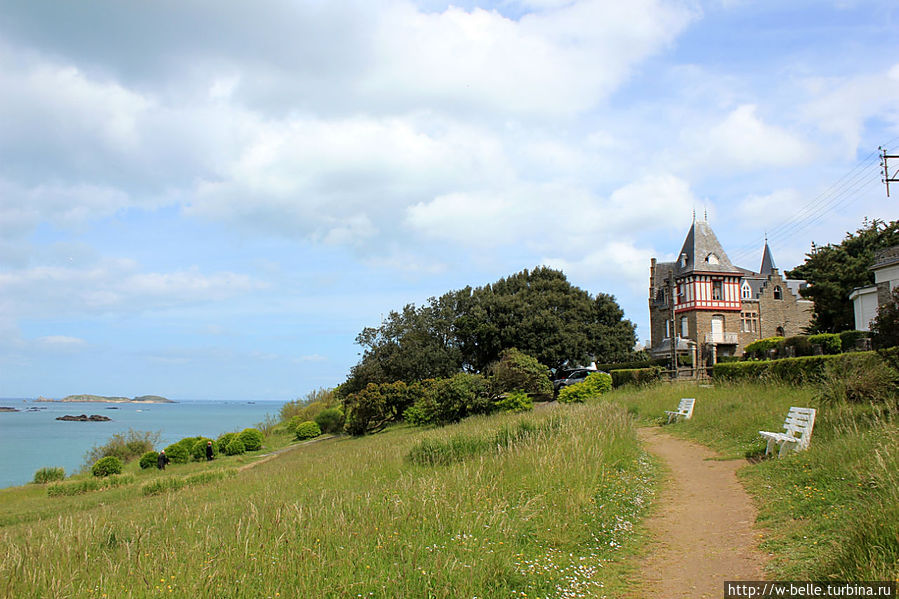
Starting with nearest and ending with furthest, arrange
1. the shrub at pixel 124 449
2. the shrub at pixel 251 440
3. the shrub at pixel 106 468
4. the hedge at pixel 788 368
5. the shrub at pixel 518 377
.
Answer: the hedge at pixel 788 368
the shrub at pixel 518 377
the shrub at pixel 106 468
the shrub at pixel 124 449
the shrub at pixel 251 440

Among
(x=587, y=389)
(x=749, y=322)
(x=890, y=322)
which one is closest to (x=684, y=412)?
(x=890, y=322)

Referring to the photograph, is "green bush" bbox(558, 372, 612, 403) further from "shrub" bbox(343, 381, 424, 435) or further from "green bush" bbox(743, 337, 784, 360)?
"green bush" bbox(743, 337, 784, 360)

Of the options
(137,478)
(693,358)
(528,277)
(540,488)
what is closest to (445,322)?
(528,277)

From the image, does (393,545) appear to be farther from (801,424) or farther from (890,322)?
(890,322)

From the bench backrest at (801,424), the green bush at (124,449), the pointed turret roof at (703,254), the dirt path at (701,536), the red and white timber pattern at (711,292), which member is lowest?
the green bush at (124,449)

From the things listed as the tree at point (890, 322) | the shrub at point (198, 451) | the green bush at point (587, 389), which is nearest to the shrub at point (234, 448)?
the shrub at point (198, 451)

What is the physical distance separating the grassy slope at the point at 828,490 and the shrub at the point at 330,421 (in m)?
30.4

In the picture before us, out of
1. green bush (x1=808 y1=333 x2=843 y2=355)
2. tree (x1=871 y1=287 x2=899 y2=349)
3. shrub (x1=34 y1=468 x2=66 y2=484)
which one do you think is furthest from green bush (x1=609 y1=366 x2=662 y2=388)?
shrub (x1=34 y1=468 x2=66 y2=484)

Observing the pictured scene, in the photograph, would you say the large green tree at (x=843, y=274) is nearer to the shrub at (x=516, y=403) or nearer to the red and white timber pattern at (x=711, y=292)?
the red and white timber pattern at (x=711, y=292)

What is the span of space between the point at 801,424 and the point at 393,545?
23.7ft

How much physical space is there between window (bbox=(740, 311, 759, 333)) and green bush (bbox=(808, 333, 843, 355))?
2187cm

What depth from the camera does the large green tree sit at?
39.8 meters

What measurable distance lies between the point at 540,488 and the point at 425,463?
4.45 m

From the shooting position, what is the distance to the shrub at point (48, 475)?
25.3 m
